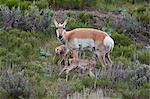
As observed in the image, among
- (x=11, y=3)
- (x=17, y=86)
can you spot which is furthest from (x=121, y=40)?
(x=17, y=86)

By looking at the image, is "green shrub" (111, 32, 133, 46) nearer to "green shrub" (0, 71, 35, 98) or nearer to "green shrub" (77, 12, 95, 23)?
"green shrub" (77, 12, 95, 23)

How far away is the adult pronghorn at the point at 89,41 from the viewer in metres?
11.7

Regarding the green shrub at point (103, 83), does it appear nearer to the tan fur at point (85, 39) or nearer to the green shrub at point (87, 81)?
the green shrub at point (87, 81)

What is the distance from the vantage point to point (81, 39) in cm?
1188

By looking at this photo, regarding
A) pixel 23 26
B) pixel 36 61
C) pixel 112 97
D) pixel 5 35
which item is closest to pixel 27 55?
pixel 36 61

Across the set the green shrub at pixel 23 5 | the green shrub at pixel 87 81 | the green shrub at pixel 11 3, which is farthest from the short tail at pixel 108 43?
the green shrub at pixel 11 3

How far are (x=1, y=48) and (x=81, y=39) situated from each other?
6.49 feet

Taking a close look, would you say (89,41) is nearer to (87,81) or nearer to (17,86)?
(87,81)

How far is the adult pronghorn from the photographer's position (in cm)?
1166

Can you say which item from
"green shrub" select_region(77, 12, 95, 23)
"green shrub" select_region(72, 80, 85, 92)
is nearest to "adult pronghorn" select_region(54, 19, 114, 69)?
"green shrub" select_region(72, 80, 85, 92)

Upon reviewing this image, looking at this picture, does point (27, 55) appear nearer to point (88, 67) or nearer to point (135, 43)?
point (88, 67)

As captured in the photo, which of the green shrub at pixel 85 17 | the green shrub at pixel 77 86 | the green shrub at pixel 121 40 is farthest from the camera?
the green shrub at pixel 85 17

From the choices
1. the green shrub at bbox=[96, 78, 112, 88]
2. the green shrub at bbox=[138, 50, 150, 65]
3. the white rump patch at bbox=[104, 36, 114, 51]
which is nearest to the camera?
the green shrub at bbox=[96, 78, 112, 88]

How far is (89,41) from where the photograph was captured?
11828 millimetres
